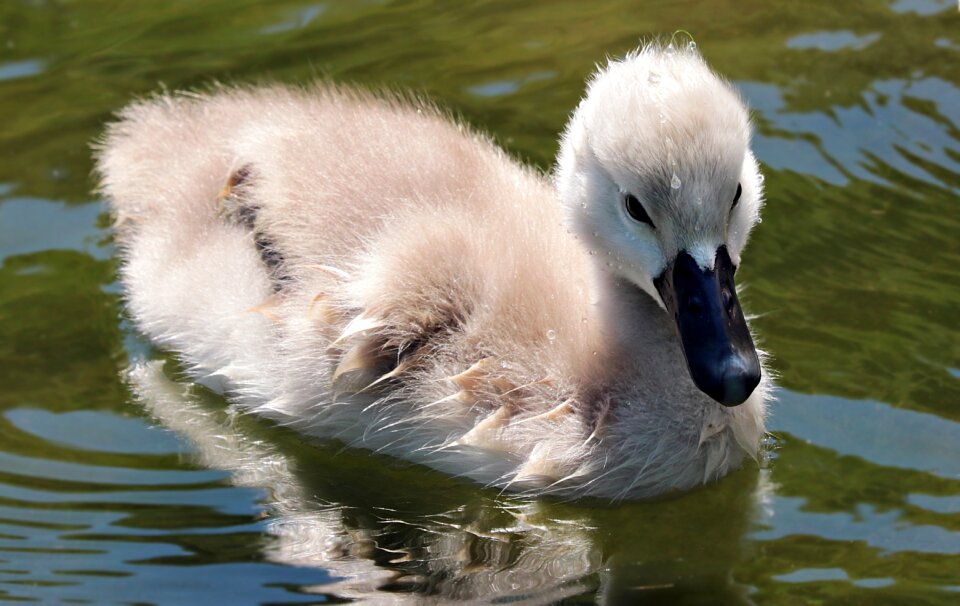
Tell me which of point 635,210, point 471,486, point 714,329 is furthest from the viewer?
point 471,486

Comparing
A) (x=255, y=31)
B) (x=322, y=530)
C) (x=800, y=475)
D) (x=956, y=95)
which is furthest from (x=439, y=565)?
(x=255, y=31)

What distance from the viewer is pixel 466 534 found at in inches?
154

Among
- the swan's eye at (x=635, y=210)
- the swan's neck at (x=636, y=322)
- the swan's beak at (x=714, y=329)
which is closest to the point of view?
the swan's beak at (x=714, y=329)

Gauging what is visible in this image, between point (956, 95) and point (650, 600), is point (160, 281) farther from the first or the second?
point (956, 95)

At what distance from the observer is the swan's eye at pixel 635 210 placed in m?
3.82

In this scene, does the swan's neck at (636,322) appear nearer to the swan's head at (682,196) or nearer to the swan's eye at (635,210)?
the swan's head at (682,196)

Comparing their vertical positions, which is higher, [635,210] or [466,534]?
[635,210]

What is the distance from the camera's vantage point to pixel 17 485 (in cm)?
409

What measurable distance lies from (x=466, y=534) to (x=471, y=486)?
0.71 ft

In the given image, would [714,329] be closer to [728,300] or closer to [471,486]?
[728,300]

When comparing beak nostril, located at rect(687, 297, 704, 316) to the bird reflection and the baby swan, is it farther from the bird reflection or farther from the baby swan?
the bird reflection

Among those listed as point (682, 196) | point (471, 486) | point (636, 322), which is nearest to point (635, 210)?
point (682, 196)

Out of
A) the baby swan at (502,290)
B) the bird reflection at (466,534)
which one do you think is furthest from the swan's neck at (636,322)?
the bird reflection at (466,534)

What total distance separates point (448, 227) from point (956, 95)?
242 cm
